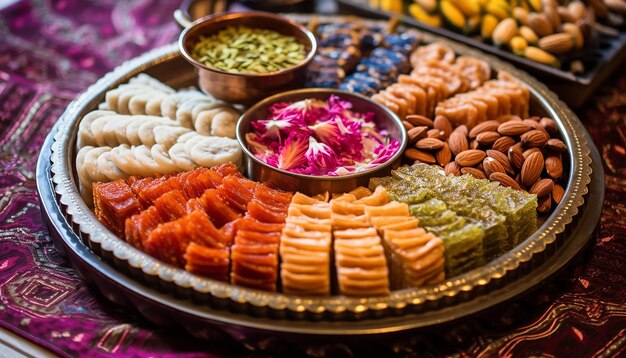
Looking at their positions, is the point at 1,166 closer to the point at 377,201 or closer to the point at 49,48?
the point at 49,48

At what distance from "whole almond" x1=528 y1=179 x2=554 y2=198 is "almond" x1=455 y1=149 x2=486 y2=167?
0.23 m

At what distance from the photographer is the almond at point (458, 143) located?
2.52 meters

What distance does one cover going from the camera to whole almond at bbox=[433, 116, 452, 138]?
2641 millimetres

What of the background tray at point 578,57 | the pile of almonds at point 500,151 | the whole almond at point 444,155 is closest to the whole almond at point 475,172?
the pile of almonds at point 500,151

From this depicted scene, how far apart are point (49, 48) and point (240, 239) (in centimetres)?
229

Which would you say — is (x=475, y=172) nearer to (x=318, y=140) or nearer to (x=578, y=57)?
(x=318, y=140)

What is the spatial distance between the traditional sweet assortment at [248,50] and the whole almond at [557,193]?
1.19 meters

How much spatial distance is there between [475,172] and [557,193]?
1.02 feet

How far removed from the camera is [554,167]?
7.98ft

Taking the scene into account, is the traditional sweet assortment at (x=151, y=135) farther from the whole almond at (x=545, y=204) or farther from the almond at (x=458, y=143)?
the whole almond at (x=545, y=204)

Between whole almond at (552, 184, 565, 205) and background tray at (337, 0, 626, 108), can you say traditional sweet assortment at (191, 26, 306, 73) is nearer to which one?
background tray at (337, 0, 626, 108)

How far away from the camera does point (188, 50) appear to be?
2.80 m

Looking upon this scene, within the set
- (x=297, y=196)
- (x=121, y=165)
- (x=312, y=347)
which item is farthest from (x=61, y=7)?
(x=312, y=347)

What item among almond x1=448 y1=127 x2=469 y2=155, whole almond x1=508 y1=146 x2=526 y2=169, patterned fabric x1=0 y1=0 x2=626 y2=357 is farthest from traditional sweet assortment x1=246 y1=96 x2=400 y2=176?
patterned fabric x1=0 y1=0 x2=626 y2=357
